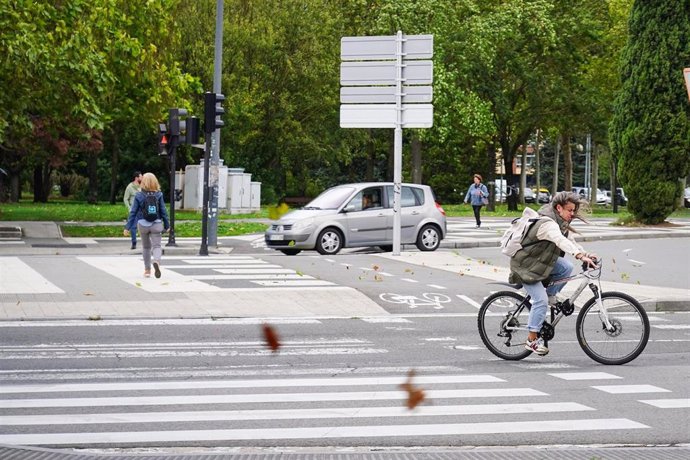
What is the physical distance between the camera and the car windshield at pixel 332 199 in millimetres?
27750

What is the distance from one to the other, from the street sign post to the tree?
65.1 ft

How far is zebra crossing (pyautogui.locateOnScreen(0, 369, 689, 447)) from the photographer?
26.2ft

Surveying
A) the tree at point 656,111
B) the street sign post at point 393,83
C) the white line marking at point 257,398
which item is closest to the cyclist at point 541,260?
the white line marking at point 257,398

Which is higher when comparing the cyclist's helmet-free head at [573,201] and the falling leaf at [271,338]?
the cyclist's helmet-free head at [573,201]

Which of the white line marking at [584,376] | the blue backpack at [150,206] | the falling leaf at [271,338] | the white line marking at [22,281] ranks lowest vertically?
the falling leaf at [271,338]

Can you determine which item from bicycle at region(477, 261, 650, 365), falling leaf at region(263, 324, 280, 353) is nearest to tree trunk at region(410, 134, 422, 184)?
falling leaf at region(263, 324, 280, 353)

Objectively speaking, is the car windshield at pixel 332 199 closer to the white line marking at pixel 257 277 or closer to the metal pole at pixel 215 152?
the metal pole at pixel 215 152

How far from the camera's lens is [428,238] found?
29.2m

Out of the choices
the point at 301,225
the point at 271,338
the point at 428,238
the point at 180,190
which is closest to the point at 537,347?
the point at 271,338

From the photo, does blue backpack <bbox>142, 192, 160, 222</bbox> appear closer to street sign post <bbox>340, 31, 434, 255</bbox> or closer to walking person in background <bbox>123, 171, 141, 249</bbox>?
street sign post <bbox>340, 31, 434, 255</bbox>

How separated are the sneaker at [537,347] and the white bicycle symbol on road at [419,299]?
5.07 m

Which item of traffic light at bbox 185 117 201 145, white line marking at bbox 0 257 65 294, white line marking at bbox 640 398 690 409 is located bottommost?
white line marking at bbox 640 398 690 409

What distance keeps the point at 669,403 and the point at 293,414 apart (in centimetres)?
279

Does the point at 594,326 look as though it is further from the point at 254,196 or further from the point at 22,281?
the point at 254,196
